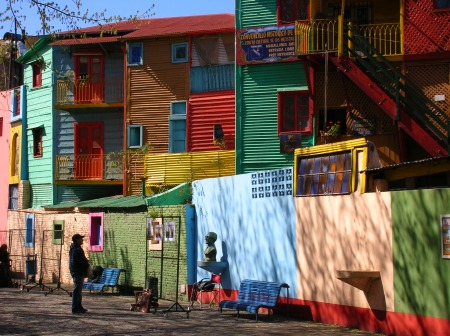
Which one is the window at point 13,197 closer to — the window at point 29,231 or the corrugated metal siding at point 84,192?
the window at point 29,231

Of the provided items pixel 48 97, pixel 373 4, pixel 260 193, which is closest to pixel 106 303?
pixel 260 193

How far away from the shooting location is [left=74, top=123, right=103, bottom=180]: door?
34881 millimetres

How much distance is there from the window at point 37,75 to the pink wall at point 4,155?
92.8 inches

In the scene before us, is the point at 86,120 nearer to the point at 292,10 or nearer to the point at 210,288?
the point at 292,10

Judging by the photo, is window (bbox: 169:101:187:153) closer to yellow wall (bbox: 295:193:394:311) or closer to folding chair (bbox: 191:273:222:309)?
folding chair (bbox: 191:273:222:309)

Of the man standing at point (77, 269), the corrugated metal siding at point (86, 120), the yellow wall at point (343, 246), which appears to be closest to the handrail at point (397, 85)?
the yellow wall at point (343, 246)

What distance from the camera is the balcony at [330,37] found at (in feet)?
78.9

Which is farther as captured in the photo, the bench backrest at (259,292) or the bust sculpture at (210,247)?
the bust sculpture at (210,247)

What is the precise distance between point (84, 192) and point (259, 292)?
58.6 feet

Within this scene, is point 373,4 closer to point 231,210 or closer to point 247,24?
point 247,24

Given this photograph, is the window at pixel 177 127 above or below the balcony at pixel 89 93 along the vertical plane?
below

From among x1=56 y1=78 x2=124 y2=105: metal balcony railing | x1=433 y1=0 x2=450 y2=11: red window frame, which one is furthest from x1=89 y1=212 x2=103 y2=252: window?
x1=433 y1=0 x2=450 y2=11: red window frame

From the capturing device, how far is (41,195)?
→ 36438 millimetres

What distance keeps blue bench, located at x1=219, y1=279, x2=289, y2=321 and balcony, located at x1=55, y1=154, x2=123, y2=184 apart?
15374mm
